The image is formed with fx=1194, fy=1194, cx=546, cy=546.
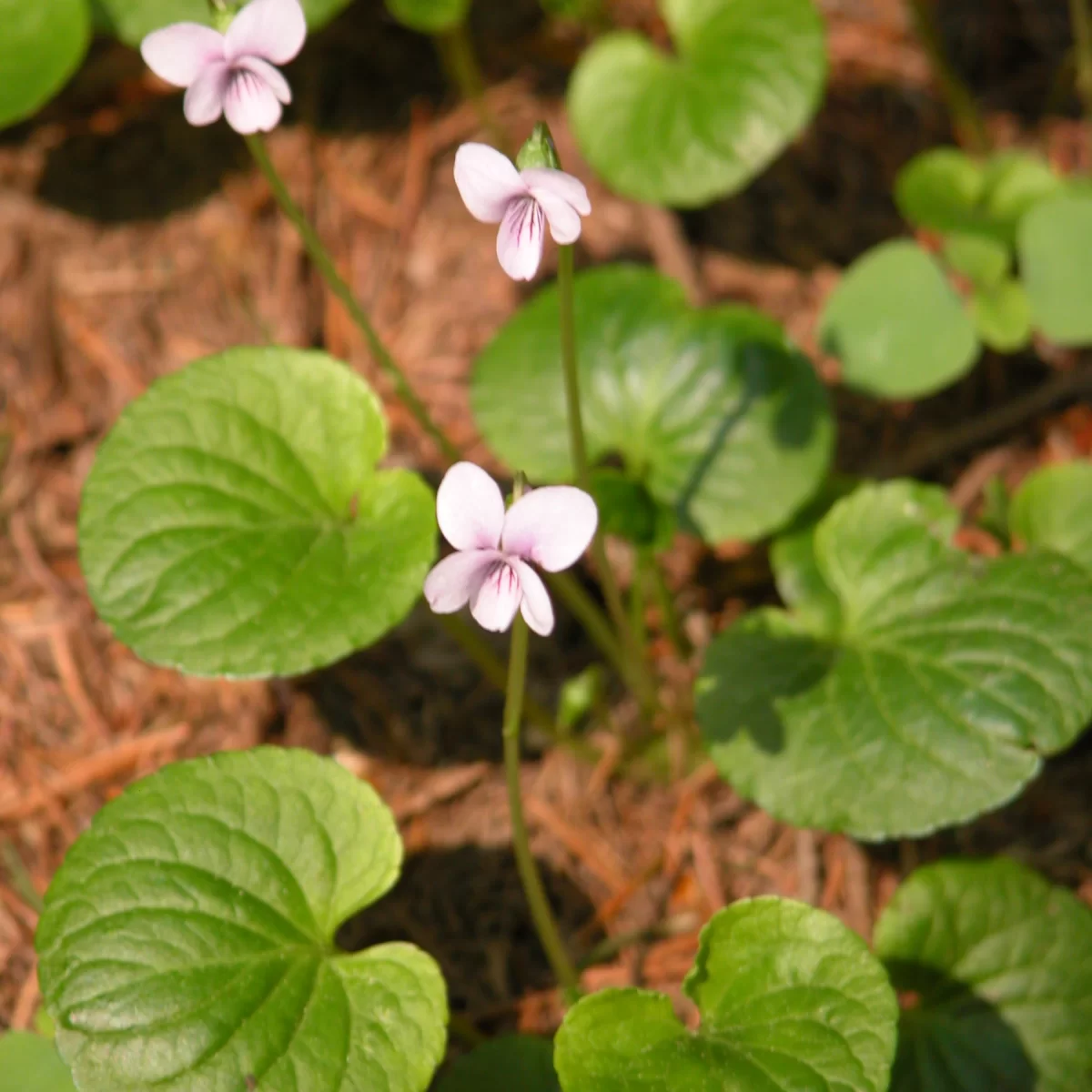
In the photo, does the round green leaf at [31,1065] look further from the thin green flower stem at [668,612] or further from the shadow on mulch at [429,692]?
the thin green flower stem at [668,612]

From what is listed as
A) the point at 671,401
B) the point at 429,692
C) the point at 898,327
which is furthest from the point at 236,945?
the point at 898,327

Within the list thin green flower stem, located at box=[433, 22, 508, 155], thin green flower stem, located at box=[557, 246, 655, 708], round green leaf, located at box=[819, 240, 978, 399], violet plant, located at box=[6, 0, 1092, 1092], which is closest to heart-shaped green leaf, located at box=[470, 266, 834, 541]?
violet plant, located at box=[6, 0, 1092, 1092]

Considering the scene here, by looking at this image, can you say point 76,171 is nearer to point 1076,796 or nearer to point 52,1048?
point 52,1048

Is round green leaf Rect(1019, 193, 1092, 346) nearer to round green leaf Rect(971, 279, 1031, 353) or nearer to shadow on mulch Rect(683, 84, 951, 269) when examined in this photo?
round green leaf Rect(971, 279, 1031, 353)

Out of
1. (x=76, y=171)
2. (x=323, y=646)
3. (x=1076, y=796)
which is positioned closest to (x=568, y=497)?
(x=323, y=646)

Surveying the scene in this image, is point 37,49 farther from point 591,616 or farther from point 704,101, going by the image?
point 591,616

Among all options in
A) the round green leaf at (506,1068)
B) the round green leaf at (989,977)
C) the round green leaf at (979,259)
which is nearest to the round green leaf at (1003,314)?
the round green leaf at (979,259)

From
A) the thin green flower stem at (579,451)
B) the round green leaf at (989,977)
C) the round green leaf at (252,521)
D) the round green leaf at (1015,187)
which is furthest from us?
the round green leaf at (1015,187)
